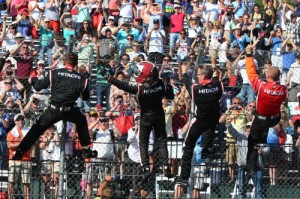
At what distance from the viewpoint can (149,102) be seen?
19.8 m

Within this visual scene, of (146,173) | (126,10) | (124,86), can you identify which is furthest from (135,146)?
(126,10)

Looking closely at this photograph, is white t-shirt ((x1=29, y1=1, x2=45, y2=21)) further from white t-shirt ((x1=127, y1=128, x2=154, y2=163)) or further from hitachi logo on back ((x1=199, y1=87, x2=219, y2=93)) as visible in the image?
hitachi logo on back ((x1=199, y1=87, x2=219, y2=93))

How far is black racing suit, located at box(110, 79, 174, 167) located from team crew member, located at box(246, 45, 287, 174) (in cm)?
148

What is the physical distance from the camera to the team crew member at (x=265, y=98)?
19.8m

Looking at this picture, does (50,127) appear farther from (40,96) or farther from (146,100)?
(146,100)

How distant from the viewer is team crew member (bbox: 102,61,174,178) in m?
19.8

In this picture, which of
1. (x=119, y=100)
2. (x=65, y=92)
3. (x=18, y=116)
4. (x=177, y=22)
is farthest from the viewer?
(x=177, y=22)

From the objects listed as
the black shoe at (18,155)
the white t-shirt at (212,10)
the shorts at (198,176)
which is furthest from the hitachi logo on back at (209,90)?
the white t-shirt at (212,10)

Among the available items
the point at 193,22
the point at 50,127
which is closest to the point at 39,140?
the point at 50,127

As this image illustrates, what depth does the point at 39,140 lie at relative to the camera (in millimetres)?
20891

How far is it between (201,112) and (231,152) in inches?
66.6

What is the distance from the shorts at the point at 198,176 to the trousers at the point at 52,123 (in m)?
2.01

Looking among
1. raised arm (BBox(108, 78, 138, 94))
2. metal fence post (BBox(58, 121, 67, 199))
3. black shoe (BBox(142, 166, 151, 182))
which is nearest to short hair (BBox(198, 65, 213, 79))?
raised arm (BBox(108, 78, 138, 94))

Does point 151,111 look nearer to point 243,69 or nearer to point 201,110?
point 201,110
